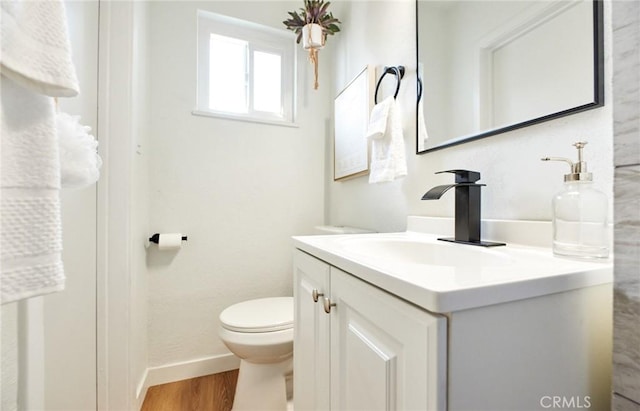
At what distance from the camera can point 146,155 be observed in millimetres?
1395

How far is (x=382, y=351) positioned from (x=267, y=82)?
1795 millimetres

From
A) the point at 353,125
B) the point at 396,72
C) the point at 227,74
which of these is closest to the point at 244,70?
the point at 227,74

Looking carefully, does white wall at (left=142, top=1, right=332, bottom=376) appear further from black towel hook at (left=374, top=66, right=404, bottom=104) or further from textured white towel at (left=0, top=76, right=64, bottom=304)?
textured white towel at (left=0, top=76, right=64, bottom=304)

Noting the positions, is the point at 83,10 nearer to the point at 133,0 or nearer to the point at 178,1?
the point at 133,0

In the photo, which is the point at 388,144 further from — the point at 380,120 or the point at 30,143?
the point at 30,143

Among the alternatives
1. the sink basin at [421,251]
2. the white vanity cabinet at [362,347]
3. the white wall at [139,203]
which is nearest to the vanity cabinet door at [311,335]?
the white vanity cabinet at [362,347]

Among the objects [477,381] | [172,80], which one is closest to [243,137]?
[172,80]

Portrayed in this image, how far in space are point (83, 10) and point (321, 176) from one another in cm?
133

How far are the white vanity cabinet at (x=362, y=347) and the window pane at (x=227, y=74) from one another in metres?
1.31

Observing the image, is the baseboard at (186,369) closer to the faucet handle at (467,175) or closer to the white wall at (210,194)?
the white wall at (210,194)

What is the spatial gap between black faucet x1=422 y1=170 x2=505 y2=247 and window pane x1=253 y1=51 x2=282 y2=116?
53.0 inches

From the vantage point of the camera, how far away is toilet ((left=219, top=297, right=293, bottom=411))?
3.67 ft

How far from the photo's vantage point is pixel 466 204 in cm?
78

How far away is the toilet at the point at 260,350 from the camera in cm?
112
